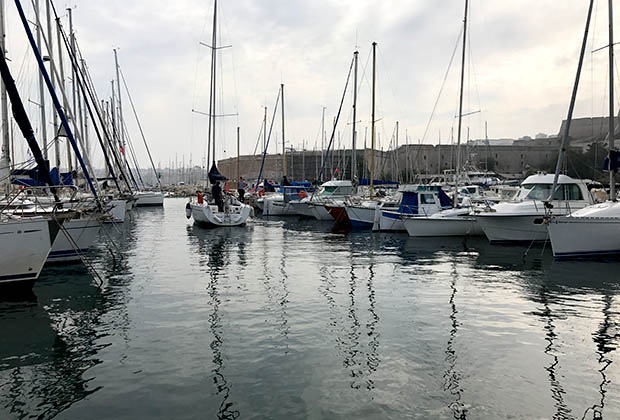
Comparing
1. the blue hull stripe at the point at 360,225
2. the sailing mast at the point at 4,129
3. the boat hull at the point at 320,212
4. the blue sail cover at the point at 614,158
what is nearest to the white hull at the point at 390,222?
the blue hull stripe at the point at 360,225

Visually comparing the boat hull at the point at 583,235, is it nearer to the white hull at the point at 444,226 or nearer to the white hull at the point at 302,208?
the white hull at the point at 444,226

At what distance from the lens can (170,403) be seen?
5742 millimetres

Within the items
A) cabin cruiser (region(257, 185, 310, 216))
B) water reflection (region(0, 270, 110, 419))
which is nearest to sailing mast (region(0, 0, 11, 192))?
water reflection (region(0, 270, 110, 419))

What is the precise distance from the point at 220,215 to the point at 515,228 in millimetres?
14925

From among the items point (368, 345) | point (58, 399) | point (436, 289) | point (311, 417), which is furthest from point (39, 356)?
point (436, 289)

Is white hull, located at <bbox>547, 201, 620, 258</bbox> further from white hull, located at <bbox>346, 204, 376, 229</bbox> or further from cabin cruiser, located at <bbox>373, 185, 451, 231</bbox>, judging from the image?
white hull, located at <bbox>346, 204, 376, 229</bbox>

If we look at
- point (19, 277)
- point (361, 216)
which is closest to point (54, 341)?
point (19, 277)

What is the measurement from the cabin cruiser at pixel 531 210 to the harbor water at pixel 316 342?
420 centimetres

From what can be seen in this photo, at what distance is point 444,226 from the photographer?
21875 millimetres

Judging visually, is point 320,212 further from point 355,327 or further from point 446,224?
point 355,327

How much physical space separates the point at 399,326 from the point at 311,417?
371cm

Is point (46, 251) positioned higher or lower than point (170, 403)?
higher

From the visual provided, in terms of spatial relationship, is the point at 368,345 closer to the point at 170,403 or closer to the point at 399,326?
the point at 399,326

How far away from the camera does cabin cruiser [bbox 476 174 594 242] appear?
19.1m
